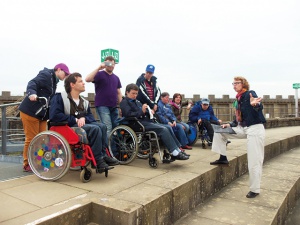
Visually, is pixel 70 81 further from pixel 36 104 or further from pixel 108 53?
pixel 108 53

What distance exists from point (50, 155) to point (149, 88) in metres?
2.38

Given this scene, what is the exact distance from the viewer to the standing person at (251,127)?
3.37 metres

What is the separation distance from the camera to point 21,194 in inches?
102

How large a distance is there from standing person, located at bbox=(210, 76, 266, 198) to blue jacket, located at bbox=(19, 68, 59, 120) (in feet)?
8.58

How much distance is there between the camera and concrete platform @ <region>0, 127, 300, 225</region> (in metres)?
2.21

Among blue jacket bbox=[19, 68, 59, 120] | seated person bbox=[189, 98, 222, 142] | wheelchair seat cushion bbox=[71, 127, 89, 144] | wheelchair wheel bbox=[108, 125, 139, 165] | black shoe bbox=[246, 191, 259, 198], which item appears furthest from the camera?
seated person bbox=[189, 98, 222, 142]

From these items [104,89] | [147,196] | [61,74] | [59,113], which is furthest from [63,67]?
[147,196]

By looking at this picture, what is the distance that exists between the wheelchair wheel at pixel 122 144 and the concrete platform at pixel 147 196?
18 cm

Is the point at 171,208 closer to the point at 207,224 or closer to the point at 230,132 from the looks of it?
the point at 207,224

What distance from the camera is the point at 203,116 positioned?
19.8 feet

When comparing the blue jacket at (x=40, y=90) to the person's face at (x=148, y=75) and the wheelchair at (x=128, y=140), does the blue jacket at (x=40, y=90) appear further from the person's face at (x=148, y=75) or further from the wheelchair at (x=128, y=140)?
the person's face at (x=148, y=75)

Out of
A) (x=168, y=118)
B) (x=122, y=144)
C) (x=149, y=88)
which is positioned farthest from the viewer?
(x=168, y=118)

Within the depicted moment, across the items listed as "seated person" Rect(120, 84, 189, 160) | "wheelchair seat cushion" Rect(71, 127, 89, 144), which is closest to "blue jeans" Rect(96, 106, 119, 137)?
"seated person" Rect(120, 84, 189, 160)

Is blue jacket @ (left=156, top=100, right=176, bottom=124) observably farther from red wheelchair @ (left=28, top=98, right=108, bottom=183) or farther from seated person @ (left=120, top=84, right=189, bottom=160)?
red wheelchair @ (left=28, top=98, right=108, bottom=183)
